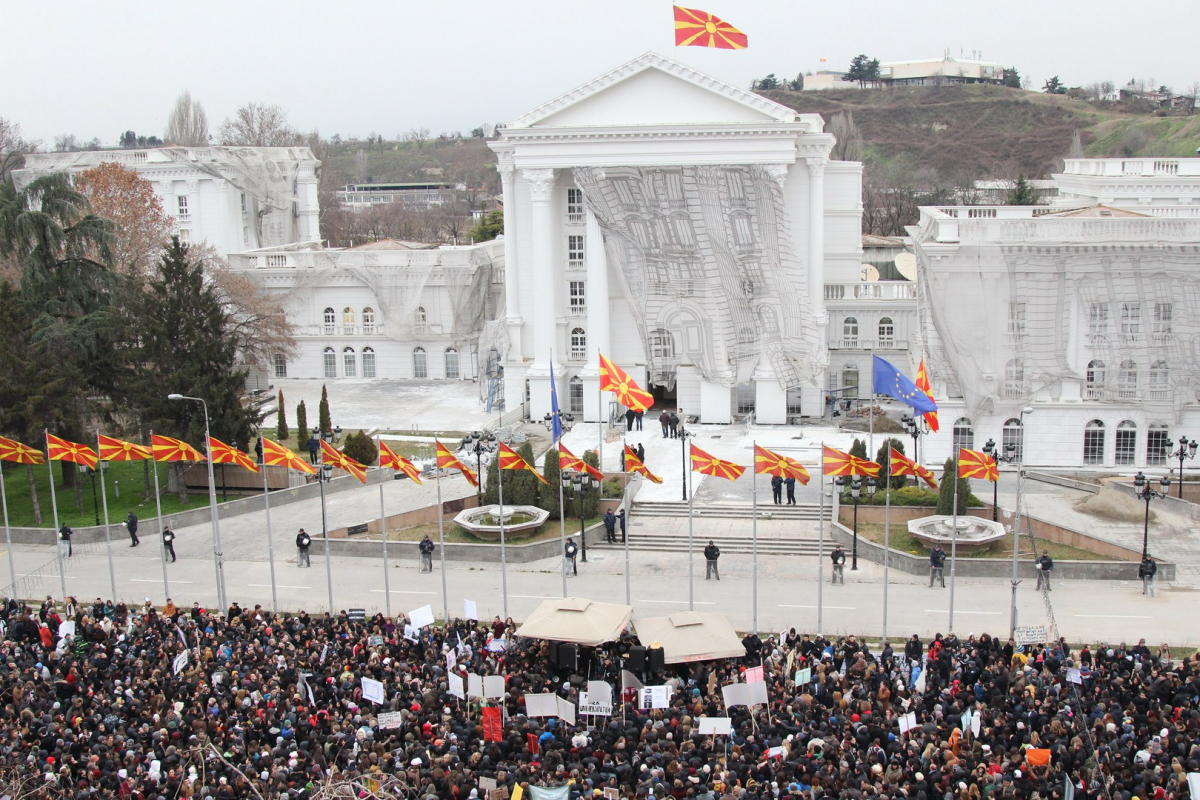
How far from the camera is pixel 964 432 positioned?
48.6 m

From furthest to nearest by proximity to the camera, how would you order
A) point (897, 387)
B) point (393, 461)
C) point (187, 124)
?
point (187, 124) → point (897, 387) → point (393, 461)

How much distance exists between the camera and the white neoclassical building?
2039 inches

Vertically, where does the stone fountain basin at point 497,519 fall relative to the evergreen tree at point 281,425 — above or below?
below

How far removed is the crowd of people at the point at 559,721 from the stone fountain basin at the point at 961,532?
1103cm

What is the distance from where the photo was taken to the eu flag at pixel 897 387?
39781mm

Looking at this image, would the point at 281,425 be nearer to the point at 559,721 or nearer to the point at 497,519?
the point at 497,519

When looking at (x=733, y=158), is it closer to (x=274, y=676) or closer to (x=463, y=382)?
(x=463, y=382)

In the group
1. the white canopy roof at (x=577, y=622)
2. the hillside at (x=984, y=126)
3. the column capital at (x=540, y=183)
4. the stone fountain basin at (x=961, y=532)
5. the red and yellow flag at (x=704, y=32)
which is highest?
the hillside at (x=984, y=126)

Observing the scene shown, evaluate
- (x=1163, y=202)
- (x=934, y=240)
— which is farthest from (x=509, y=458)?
Answer: (x=1163, y=202)

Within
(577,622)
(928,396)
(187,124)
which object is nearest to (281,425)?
(928,396)

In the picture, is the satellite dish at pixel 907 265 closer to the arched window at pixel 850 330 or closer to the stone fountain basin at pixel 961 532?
the arched window at pixel 850 330

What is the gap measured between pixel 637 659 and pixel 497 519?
50.0ft

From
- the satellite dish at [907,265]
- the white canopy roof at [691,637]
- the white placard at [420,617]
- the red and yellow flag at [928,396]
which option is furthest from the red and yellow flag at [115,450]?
the satellite dish at [907,265]

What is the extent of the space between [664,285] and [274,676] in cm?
3124
